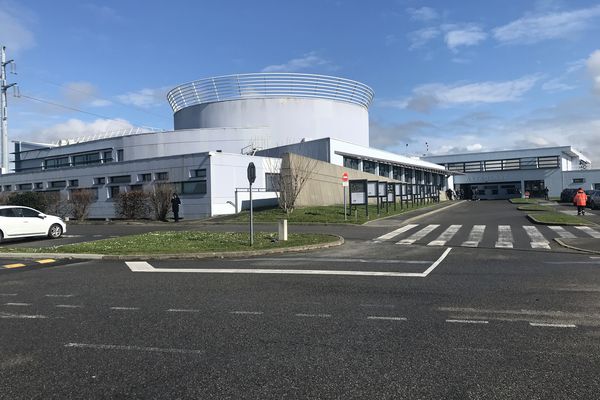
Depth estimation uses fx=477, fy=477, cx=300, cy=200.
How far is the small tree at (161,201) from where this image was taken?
29.8 m

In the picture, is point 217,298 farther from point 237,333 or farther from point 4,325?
point 4,325

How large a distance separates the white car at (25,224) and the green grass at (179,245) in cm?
351

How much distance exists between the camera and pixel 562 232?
60.8 ft

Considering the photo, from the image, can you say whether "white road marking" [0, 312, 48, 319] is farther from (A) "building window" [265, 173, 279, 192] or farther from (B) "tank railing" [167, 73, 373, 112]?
(B) "tank railing" [167, 73, 373, 112]

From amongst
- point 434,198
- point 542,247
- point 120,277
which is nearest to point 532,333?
point 120,277

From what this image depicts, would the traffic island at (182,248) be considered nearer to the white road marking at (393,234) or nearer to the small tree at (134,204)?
the white road marking at (393,234)

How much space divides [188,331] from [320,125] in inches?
2080

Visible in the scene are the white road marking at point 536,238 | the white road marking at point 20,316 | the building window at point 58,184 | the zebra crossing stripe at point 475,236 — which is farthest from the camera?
the building window at point 58,184

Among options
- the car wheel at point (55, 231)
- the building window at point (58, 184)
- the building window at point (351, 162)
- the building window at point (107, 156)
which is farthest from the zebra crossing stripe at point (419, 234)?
the building window at point (107, 156)

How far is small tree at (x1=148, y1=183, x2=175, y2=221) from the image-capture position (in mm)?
29828

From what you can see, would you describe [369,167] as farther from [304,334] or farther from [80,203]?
[304,334]

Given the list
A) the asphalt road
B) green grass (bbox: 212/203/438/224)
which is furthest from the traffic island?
green grass (bbox: 212/203/438/224)

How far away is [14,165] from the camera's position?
2862 inches

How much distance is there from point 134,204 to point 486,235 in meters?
21.6
